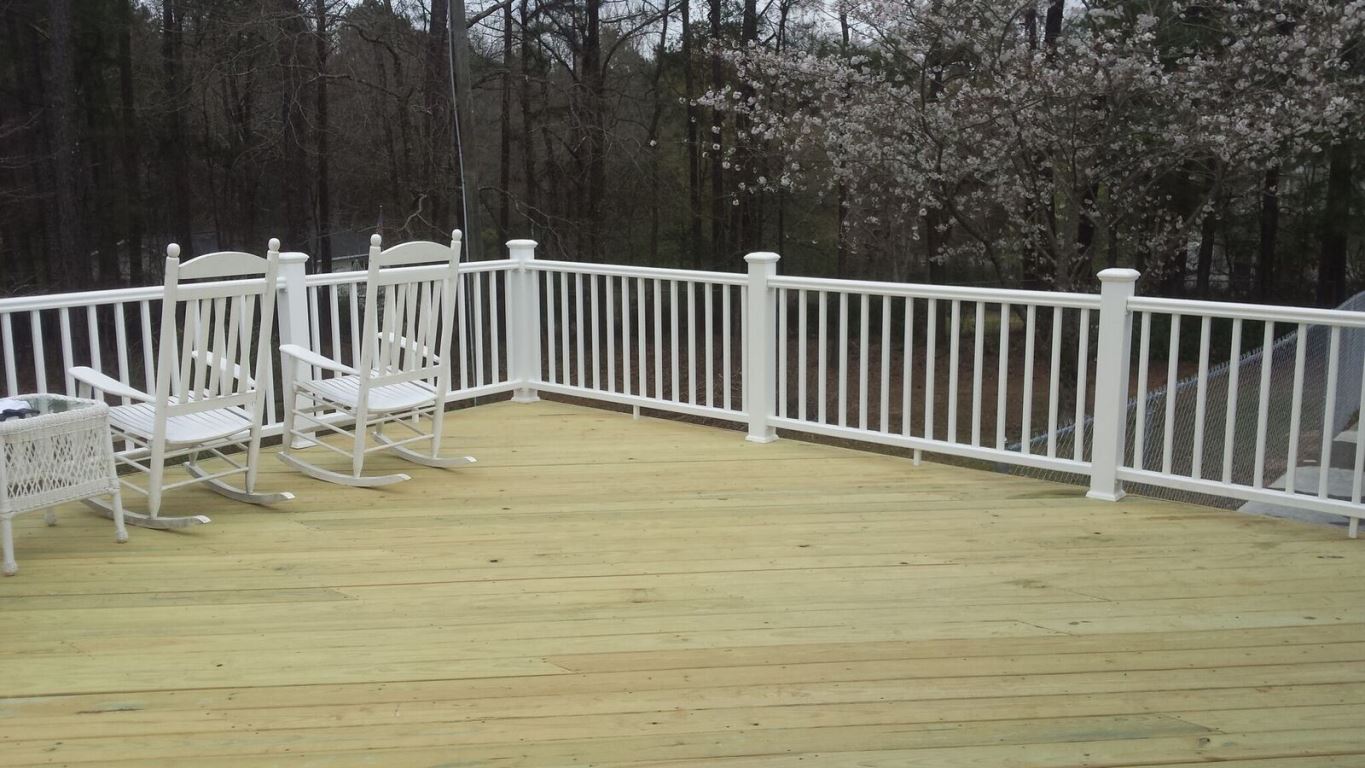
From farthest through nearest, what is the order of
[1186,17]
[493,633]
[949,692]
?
[1186,17]
[493,633]
[949,692]

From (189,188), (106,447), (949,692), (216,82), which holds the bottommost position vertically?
(949,692)

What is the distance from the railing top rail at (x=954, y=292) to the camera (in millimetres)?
4750

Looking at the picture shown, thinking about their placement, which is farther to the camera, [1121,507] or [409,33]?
[409,33]

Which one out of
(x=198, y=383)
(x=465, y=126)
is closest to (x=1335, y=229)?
(x=465, y=126)

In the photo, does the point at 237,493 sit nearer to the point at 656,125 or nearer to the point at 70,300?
the point at 70,300

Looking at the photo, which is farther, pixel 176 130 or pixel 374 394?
pixel 176 130

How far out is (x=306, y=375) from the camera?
5.48m

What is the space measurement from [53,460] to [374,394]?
1313 millimetres

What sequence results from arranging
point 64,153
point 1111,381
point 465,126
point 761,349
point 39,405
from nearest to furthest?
point 39,405
point 1111,381
point 761,349
point 465,126
point 64,153

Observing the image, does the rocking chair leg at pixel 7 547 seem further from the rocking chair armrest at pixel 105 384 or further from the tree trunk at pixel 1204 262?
the tree trunk at pixel 1204 262

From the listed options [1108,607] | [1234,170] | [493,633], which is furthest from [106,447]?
[1234,170]

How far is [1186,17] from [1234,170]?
153 centimetres

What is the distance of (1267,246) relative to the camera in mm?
14703

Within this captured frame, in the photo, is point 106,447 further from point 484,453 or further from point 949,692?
point 949,692
